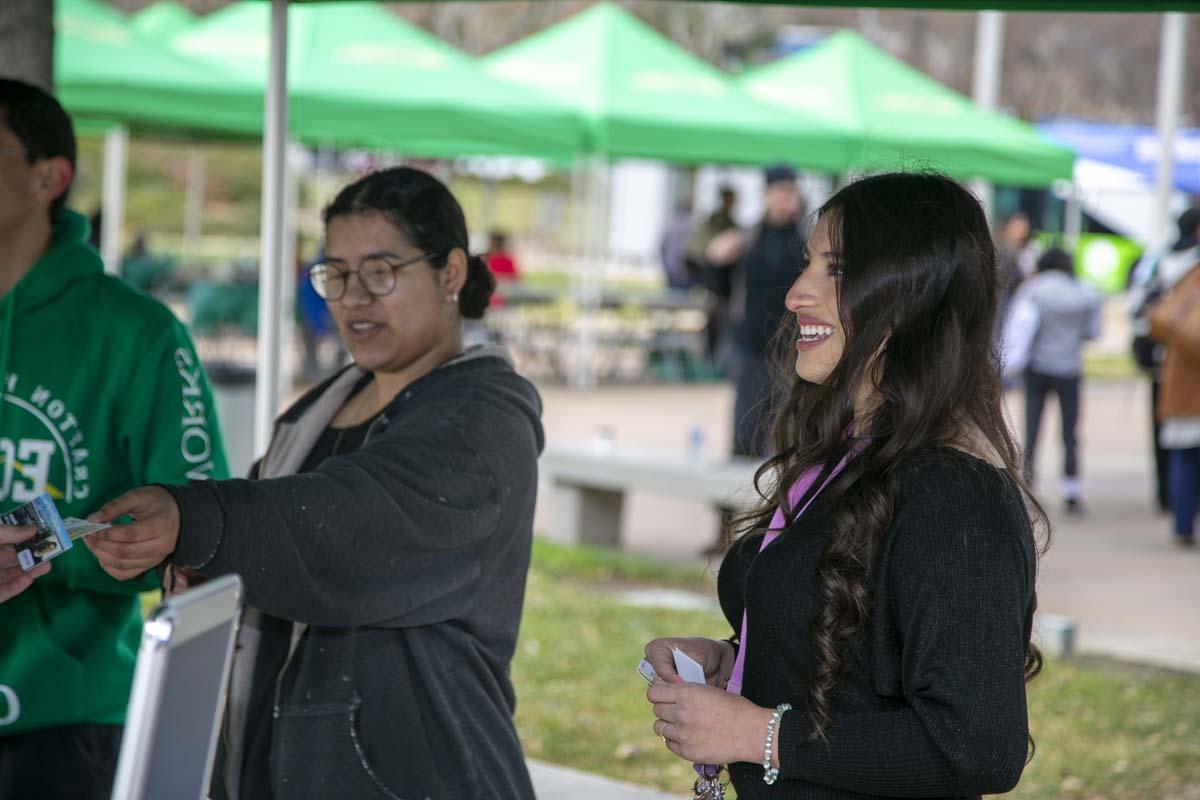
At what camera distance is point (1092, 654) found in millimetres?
7711

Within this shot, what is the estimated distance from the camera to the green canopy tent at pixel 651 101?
49.3ft

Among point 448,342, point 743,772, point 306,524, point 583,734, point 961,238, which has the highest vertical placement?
point 961,238

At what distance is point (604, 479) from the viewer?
1009cm

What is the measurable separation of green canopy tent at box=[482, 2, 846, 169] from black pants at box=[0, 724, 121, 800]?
12112 millimetres

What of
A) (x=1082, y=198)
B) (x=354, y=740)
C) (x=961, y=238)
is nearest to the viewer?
(x=961, y=238)

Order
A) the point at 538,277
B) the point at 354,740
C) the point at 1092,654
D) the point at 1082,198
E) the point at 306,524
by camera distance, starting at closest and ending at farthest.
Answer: the point at 306,524 < the point at 354,740 < the point at 1092,654 < the point at 538,277 < the point at 1082,198

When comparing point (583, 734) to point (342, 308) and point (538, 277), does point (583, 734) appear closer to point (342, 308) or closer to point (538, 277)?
point (342, 308)

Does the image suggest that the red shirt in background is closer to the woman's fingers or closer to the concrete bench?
the concrete bench

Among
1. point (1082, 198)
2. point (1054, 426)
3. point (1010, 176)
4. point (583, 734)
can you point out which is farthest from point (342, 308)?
point (1082, 198)

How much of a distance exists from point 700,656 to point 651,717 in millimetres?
4006

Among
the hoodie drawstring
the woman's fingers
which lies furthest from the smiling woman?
the hoodie drawstring

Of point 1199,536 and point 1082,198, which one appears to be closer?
point 1199,536

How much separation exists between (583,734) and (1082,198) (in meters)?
30.3

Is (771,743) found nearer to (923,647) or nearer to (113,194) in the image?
(923,647)
